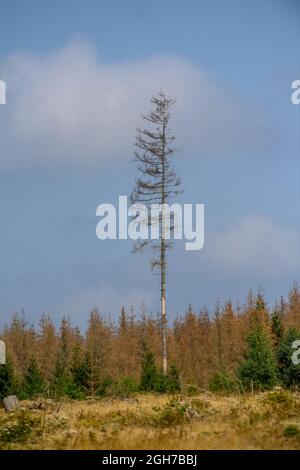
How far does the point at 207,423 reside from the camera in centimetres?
1318

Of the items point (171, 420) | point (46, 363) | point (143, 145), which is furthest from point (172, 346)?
point (171, 420)

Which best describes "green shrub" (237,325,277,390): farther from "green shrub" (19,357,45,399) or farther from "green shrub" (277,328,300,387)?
"green shrub" (19,357,45,399)

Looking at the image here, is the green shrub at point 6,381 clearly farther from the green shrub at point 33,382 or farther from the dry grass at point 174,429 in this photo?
the dry grass at point 174,429

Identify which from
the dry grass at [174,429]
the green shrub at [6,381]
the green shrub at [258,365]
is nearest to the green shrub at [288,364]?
the green shrub at [258,365]

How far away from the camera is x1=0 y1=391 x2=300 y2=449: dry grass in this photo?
10.5 m

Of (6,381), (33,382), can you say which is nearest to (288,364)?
(33,382)

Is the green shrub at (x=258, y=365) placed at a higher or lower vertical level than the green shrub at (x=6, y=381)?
higher

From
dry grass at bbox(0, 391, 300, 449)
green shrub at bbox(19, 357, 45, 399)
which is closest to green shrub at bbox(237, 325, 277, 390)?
green shrub at bbox(19, 357, 45, 399)

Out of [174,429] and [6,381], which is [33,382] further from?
[174,429]

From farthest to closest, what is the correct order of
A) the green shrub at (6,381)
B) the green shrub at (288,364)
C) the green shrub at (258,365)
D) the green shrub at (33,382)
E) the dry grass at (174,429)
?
the green shrub at (288,364)
the green shrub at (33,382)
the green shrub at (6,381)
the green shrub at (258,365)
the dry grass at (174,429)

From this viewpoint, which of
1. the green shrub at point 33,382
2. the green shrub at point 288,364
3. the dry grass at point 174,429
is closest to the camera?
the dry grass at point 174,429

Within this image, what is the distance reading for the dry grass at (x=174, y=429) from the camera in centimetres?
1054
